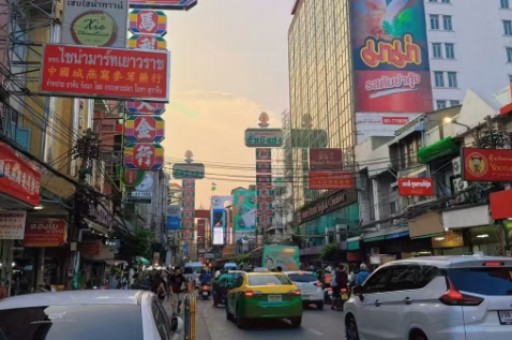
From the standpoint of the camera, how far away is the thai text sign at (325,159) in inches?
1620

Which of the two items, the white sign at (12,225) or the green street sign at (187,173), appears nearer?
the white sign at (12,225)

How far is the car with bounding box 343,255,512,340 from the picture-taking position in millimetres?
6508

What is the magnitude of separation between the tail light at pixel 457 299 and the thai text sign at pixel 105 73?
410 inches

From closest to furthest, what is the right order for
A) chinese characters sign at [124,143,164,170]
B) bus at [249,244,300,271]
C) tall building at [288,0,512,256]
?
chinese characters sign at [124,143,164,170], bus at [249,244,300,271], tall building at [288,0,512,256]

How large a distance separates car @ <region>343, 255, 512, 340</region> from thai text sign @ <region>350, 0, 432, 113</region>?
42.7 meters

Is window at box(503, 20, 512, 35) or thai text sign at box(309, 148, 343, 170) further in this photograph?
window at box(503, 20, 512, 35)

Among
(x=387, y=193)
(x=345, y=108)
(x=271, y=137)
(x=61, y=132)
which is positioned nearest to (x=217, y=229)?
(x=271, y=137)

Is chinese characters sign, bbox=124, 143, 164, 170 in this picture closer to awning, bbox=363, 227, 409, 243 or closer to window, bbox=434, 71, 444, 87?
awning, bbox=363, 227, 409, 243

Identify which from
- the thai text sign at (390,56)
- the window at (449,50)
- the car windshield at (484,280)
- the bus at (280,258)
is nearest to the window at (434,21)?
the thai text sign at (390,56)

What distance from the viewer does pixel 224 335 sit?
12914mm

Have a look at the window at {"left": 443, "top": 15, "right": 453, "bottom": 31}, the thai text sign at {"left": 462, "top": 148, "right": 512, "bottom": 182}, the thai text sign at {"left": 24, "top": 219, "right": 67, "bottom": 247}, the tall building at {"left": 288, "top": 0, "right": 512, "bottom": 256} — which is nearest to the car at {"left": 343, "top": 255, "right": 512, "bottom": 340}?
the thai text sign at {"left": 462, "top": 148, "right": 512, "bottom": 182}

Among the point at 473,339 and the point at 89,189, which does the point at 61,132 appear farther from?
the point at 473,339

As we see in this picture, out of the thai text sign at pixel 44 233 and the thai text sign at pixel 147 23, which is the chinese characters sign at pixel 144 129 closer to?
the thai text sign at pixel 147 23

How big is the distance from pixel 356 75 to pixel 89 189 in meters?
36.6
